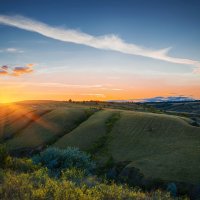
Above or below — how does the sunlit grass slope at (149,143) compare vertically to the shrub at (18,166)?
below

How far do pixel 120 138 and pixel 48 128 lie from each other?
17743 mm

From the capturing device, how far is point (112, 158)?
4450 cm

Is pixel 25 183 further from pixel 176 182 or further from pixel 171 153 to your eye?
pixel 171 153

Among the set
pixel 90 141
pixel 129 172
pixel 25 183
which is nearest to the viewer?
pixel 25 183

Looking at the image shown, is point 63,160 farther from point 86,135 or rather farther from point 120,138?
point 86,135

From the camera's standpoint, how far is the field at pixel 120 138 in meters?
37.6

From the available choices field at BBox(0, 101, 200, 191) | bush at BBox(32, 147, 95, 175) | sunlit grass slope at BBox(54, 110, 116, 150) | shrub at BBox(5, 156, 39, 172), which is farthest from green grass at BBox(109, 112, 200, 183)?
shrub at BBox(5, 156, 39, 172)

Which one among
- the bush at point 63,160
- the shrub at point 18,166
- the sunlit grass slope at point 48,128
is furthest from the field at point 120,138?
the shrub at point 18,166

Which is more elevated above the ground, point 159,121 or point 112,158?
point 159,121

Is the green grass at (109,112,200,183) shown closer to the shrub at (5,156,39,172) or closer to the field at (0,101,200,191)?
the field at (0,101,200,191)

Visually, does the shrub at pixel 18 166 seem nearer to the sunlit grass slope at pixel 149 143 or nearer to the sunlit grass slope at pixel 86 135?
the sunlit grass slope at pixel 149 143

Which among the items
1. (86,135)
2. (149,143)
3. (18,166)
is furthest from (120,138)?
(18,166)

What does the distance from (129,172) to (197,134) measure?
17.1 metres

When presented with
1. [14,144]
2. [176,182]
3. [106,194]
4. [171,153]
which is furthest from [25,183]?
[14,144]
